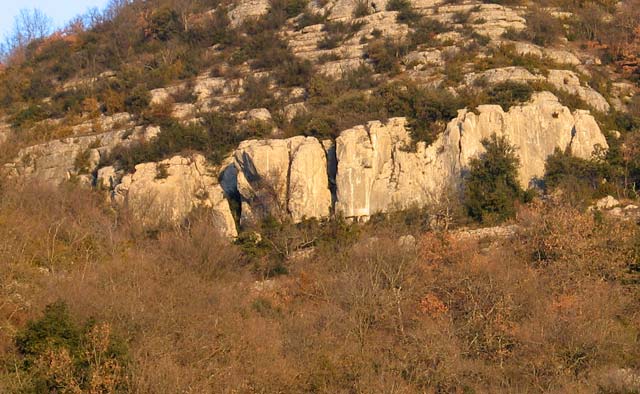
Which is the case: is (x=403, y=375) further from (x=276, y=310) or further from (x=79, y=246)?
(x=79, y=246)

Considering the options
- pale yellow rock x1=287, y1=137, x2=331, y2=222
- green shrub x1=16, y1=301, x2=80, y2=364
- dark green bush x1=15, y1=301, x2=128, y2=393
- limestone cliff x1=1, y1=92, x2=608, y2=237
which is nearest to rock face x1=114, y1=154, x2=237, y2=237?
limestone cliff x1=1, y1=92, x2=608, y2=237

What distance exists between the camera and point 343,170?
34531mm

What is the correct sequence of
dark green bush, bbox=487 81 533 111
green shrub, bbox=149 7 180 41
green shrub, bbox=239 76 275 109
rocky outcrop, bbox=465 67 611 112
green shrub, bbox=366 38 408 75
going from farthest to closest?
green shrub, bbox=149 7 180 41 < green shrub, bbox=366 38 408 75 < green shrub, bbox=239 76 275 109 < rocky outcrop, bbox=465 67 611 112 < dark green bush, bbox=487 81 533 111

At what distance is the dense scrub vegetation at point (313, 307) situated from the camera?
63.3 feet

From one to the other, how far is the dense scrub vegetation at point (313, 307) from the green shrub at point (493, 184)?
2.06 m

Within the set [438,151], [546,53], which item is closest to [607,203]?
[438,151]

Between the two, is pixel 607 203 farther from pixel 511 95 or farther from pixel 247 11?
pixel 247 11

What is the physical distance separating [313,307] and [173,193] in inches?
485

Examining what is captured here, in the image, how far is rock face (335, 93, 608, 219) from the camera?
34562 mm

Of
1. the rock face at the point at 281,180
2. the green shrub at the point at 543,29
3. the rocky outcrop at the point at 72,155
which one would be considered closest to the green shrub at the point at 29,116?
the rocky outcrop at the point at 72,155

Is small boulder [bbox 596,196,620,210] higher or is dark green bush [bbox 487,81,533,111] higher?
dark green bush [bbox 487,81,533,111]

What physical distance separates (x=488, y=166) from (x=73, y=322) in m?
20.1

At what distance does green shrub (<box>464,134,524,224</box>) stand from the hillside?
10cm

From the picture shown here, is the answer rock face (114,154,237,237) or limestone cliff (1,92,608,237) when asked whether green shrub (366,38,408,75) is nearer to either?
limestone cliff (1,92,608,237)
